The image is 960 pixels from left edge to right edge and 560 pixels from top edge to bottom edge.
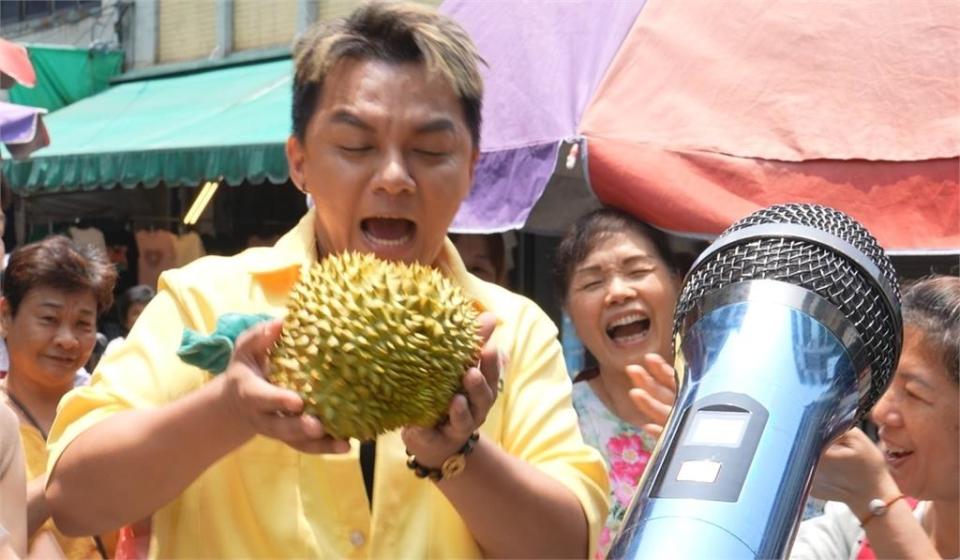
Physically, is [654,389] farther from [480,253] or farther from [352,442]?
[480,253]

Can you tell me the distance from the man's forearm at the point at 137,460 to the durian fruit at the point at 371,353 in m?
0.12

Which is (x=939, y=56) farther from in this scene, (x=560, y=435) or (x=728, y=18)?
(x=560, y=435)

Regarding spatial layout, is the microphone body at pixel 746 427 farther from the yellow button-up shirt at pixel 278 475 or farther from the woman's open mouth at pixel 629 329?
the woman's open mouth at pixel 629 329

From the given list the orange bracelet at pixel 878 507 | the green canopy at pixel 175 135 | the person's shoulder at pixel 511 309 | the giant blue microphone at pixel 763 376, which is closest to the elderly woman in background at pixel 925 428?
the orange bracelet at pixel 878 507

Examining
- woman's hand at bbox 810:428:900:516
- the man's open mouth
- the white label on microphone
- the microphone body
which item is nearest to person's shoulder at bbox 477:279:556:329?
the man's open mouth

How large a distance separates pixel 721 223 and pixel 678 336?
8.12 ft

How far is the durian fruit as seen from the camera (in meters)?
1.54

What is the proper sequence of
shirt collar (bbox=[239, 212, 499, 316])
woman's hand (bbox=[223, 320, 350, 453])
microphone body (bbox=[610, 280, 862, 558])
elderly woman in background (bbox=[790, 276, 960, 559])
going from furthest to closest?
elderly woman in background (bbox=[790, 276, 960, 559])
shirt collar (bbox=[239, 212, 499, 316])
woman's hand (bbox=[223, 320, 350, 453])
microphone body (bbox=[610, 280, 862, 558])

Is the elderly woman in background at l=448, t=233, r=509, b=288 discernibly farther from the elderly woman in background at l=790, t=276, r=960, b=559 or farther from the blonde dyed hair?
the blonde dyed hair

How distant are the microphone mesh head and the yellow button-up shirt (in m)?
0.69

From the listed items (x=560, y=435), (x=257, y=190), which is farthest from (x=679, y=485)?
(x=257, y=190)

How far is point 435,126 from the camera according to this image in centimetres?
191

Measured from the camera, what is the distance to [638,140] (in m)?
3.80

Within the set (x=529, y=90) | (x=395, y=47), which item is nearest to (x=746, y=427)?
(x=395, y=47)
